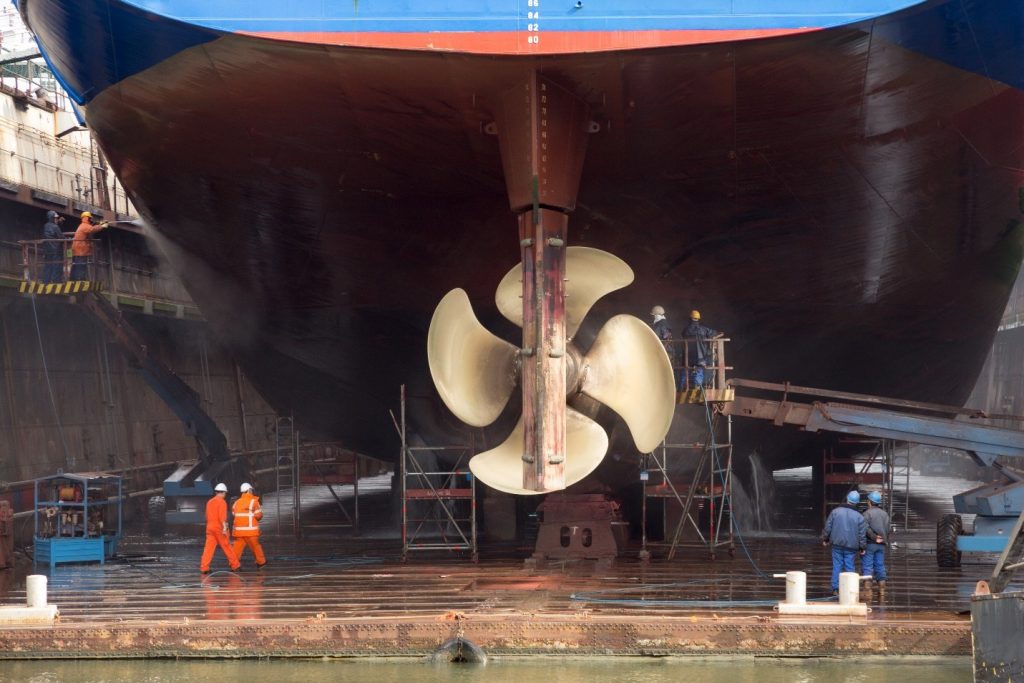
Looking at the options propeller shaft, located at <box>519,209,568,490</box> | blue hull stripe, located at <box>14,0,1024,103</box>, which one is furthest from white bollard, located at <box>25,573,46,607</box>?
blue hull stripe, located at <box>14,0,1024,103</box>

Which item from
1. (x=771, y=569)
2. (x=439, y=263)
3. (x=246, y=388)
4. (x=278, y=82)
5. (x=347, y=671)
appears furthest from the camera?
(x=246, y=388)

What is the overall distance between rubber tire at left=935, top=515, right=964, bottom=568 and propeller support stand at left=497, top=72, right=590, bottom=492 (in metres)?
4.85

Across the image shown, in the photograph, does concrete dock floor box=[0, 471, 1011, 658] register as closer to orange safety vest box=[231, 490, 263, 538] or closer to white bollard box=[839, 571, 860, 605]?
white bollard box=[839, 571, 860, 605]

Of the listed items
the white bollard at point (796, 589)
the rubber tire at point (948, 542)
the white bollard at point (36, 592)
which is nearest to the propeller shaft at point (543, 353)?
the white bollard at point (796, 589)

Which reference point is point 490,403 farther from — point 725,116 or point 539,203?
point 725,116

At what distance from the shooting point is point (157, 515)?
2250 centimetres

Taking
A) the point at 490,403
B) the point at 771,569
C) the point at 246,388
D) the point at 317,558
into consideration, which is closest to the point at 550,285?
the point at 490,403

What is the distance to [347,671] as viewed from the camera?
9.65 metres

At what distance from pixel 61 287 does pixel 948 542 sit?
13007 mm

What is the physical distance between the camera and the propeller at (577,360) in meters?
12.4

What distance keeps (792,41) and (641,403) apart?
3979 mm

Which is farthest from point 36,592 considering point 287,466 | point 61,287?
point 287,466

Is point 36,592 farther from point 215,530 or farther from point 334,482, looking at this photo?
point 334,482

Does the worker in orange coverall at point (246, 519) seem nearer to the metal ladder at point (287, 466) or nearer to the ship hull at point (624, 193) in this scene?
the ship hull at point (624, 193)
